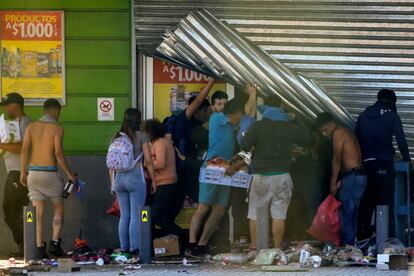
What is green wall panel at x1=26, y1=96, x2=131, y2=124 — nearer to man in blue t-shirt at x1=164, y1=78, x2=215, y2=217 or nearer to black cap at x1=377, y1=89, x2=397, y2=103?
man in blue t-shirt at x1=164, y1=78, x2=215, y2=217

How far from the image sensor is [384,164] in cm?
1450

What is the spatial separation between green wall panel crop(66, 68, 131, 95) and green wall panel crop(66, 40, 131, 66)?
10 centimetres

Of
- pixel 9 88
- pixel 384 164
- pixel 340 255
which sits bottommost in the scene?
pixel 340 255

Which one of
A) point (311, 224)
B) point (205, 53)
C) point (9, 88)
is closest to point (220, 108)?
point (205, 53)

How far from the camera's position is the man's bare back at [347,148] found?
47.6ft

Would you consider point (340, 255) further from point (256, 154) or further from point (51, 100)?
point (51, 100)

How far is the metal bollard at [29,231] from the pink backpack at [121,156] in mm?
1034

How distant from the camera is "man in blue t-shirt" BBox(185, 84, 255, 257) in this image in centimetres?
1489

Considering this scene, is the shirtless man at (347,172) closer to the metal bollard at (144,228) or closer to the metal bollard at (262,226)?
the metal bollard at (262,226)

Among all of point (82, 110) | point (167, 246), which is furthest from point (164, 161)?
point (82, 110)

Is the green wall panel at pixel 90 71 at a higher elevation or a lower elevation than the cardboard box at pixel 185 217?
higher

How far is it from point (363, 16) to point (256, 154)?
6.81ft

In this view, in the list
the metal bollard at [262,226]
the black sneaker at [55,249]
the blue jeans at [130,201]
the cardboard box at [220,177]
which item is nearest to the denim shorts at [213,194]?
the cardboard box at [220,177]

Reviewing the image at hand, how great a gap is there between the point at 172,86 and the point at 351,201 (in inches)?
122
